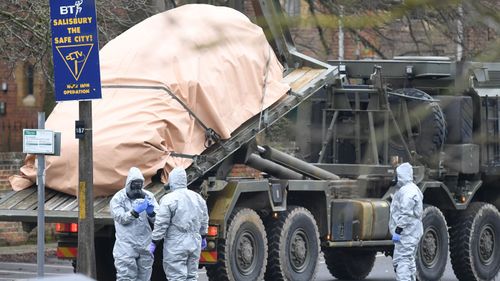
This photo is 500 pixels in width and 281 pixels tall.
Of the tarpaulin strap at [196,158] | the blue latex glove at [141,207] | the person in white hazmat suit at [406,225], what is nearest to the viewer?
the blue latex glove at [141,207]

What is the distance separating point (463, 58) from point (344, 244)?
1199cm

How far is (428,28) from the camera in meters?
3.49

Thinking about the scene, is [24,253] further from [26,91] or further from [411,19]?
[411,19]

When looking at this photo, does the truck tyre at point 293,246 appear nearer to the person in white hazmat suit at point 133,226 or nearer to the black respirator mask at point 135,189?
the person in white hazmat suit at point 133,226

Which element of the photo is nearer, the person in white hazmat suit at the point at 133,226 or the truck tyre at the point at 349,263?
the person in white hazmat suit at the point at 133,226

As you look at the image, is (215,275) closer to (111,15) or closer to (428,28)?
(111,15)

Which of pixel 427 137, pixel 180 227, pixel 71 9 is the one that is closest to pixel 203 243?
pixel 180 227

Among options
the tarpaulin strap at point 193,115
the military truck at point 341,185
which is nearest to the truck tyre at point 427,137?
the military truck at point 341,185

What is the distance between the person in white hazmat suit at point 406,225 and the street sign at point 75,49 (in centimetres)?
392

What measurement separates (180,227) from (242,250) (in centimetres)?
152

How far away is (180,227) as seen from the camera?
13383 millimetres

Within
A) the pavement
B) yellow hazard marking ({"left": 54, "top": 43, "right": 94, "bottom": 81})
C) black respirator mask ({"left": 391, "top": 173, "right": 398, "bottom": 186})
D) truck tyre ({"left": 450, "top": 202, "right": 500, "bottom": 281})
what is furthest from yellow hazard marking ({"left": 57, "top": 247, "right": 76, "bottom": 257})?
the pavement

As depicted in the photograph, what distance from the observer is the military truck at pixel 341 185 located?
48.0 feet

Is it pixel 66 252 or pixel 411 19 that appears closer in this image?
pixel 411 19
